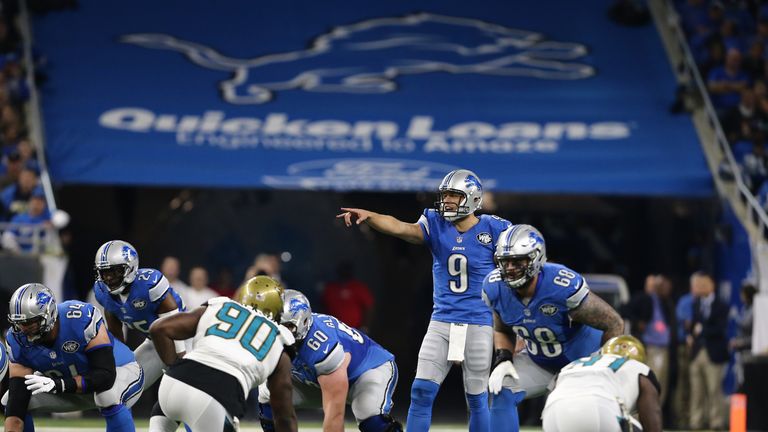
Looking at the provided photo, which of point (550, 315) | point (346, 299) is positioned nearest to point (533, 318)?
point (550, 315)

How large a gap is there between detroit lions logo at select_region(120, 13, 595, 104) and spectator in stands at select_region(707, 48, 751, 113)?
5.42 ft

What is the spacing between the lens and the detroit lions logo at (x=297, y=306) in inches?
309

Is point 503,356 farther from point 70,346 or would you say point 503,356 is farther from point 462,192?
point 70,346

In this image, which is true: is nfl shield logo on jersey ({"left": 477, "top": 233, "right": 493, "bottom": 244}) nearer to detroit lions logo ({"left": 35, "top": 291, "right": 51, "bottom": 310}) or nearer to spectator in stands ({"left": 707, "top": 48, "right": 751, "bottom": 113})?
detroit lions logo ({"left": 35, "top": 291, "right": 51, "bottom": 310})

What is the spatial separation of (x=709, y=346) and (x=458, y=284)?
19.0 feet

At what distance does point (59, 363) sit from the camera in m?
8.41

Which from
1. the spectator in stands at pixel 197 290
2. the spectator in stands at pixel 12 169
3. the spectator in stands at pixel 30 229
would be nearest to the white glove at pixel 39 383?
the spectator in stands at pixel 197 290

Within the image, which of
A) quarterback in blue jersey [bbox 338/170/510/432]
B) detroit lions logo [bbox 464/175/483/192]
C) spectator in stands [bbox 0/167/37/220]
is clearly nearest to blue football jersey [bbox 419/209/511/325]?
quarterback in blue jersey [bbox 338/170/510/432]

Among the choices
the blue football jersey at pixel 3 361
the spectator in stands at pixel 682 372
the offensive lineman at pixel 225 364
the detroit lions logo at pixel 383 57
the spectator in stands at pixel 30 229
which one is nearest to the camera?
the offensive lineman at pixel 225 364

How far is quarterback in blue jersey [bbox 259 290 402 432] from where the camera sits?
25.7 ft

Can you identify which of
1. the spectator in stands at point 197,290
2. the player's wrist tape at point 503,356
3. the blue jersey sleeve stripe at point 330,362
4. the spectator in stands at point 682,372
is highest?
the blue jersey sleeve stripe at point 330,362

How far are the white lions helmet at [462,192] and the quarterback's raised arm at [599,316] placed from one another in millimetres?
A: 1280

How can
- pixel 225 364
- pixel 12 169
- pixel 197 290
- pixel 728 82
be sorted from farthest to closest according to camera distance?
pixel 728 82, pixel 12 169, pixel 197 290, pixel 225 364

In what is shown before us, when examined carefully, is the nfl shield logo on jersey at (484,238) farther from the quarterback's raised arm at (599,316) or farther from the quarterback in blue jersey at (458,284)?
the quarterback's raised arm at (599,316)
